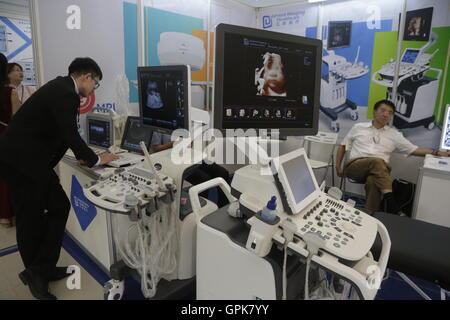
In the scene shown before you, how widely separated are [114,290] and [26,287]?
2.23ft

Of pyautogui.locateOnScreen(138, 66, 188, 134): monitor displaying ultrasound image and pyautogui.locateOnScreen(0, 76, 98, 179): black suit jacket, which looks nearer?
pyautogui.locateOnScreen(138, 66, 188, 134): monitor displaying ultrasound image

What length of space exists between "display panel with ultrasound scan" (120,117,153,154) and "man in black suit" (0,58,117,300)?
52 cm

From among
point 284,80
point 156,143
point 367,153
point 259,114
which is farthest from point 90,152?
point 367,153

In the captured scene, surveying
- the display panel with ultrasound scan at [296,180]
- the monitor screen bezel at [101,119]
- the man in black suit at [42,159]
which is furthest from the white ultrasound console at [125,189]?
the monitor screen bezel at [101,119]

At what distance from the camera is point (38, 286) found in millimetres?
1791

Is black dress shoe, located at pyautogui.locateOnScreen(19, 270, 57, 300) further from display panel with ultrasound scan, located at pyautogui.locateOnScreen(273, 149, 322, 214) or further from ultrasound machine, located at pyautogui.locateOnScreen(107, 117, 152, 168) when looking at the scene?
display panel with ultrasound scan, located at pyautogui.locateOnScreen(273, 149, 322, 214)

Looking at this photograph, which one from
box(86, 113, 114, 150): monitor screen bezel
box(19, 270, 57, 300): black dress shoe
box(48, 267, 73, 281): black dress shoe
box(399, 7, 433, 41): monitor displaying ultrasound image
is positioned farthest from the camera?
box(399, 7, 433, 41): monitor displaying ultrasound image

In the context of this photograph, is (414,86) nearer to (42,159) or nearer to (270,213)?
(270,213)

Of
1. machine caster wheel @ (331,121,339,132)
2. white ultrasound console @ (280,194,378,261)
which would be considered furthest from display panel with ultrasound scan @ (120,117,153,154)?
machine caster wheel @ (331,121,339,132)

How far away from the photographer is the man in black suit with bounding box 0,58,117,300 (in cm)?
168

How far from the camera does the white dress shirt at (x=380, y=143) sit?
3088 mm

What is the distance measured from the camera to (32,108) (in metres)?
1.71
